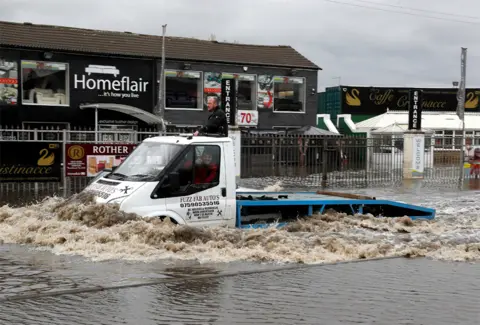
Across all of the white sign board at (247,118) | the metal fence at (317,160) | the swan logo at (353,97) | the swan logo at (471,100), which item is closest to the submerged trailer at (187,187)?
the metal fence at (317,160)

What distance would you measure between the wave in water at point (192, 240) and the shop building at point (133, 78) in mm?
20429

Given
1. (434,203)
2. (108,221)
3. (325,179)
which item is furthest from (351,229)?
(325,179)

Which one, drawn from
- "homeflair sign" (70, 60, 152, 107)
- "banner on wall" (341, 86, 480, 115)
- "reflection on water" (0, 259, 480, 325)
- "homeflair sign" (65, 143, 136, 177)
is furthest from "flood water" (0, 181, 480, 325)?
"banner on wall" (341, 86, 480, 115)

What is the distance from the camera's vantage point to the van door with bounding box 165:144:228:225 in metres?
9.63

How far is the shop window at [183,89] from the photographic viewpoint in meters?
33.3

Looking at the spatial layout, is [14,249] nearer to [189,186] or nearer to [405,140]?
[189,186]

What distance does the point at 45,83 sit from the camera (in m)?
30.3

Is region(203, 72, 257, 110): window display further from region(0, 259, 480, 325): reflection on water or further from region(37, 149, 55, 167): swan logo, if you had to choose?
region(0, 259, 480, 325): reflection on water

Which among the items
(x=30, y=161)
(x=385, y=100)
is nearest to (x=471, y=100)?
(x=385, y=100)

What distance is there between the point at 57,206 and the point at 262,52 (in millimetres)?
28132

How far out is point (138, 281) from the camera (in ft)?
23.7

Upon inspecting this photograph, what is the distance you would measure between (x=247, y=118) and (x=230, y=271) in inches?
1070

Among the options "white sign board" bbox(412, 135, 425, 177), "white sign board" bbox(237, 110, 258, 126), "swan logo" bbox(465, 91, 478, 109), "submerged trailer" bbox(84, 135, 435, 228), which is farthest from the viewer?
"swan logo" bbox(465, 91, 478, 109)

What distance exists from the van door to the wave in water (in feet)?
1.09
